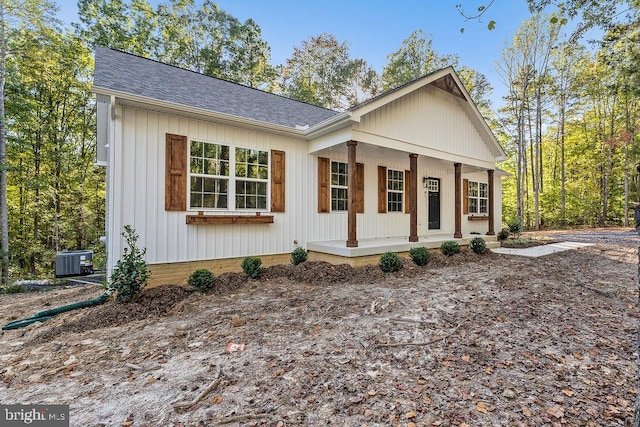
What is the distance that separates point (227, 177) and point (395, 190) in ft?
17.2

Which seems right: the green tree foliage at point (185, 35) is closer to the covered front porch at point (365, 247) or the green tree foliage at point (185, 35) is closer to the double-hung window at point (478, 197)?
the double-hung window at point (478, 197)

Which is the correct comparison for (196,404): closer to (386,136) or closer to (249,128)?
(249,128)

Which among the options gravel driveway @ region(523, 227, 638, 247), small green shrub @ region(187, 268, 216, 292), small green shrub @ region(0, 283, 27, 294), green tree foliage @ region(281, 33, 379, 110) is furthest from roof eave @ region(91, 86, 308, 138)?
green tree foliage @ region(281, 33, 379, 110)

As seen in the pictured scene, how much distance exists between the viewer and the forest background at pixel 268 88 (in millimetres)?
9000

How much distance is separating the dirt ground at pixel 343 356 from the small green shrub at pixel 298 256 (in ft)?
5.37

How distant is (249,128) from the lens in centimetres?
611

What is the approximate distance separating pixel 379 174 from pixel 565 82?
54.1 ft

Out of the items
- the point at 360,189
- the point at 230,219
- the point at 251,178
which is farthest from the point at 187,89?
the point at 360,189

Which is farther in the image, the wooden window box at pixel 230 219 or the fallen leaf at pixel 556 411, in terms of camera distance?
the wooden window box at pixel 230 219

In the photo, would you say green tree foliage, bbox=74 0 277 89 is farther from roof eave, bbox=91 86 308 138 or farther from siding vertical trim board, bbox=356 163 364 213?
siding vertical trim board, bbox=356 163 364 213

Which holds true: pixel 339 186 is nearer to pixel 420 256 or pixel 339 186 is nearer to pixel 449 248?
pixel 420 256

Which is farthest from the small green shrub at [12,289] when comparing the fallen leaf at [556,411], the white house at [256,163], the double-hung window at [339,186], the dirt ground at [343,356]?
the fallen leaf at [556,411]

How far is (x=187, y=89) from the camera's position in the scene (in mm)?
6438

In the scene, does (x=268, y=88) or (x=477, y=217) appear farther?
(x=268, y=88)
